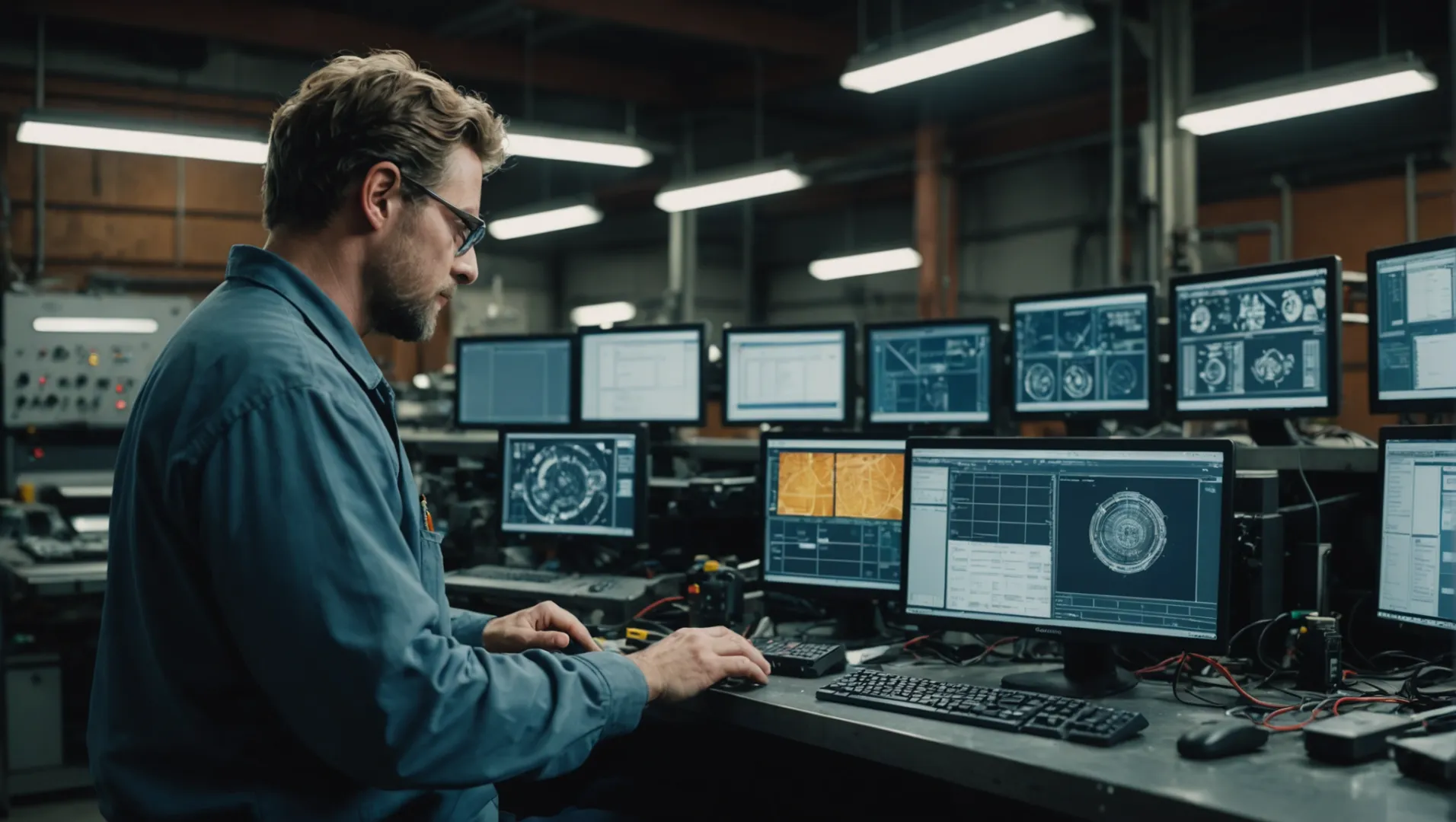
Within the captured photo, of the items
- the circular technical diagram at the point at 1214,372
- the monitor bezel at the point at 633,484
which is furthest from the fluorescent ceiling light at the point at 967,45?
the monitor bezel at the point at 633,484

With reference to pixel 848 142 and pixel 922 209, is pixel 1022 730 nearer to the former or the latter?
pixel 922 209

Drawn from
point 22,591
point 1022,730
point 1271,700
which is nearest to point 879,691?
point 1022,730

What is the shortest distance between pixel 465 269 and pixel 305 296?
25cm

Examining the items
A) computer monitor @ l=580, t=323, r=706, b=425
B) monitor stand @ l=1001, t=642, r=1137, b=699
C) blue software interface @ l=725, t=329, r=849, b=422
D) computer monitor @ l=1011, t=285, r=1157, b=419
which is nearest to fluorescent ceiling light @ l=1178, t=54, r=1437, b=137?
computer monitor @ l=1011, t=285, r=1157, b=419

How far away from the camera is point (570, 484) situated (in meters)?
3.01

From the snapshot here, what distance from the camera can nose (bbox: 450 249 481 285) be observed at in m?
1.51

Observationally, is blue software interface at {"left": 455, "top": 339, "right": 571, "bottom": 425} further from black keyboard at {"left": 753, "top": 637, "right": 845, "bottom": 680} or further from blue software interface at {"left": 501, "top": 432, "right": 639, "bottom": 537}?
black keyboard at {"left": 753, "top": 637, "right": 845, "bottom": 680}

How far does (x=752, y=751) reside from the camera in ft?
8.45

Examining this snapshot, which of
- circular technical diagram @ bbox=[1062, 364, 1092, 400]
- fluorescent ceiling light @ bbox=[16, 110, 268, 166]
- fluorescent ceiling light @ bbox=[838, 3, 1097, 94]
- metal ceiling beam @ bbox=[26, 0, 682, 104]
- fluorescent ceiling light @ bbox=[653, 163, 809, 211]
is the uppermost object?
metal ceiling beam @ bbox=[26, 0, 682, 104]

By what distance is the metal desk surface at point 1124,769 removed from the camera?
1.24m

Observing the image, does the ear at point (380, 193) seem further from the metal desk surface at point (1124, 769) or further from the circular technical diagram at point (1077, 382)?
the circular technical diagram at point (1077, 382)

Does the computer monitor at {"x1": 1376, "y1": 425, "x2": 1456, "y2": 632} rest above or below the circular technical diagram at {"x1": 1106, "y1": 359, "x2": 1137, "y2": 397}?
below

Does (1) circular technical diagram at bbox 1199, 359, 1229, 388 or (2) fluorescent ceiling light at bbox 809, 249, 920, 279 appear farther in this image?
(2) fluorescent ceiling light at bbox 809, 249, 920, 279

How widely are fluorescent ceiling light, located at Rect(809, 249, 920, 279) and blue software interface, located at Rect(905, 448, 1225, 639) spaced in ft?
23.3
